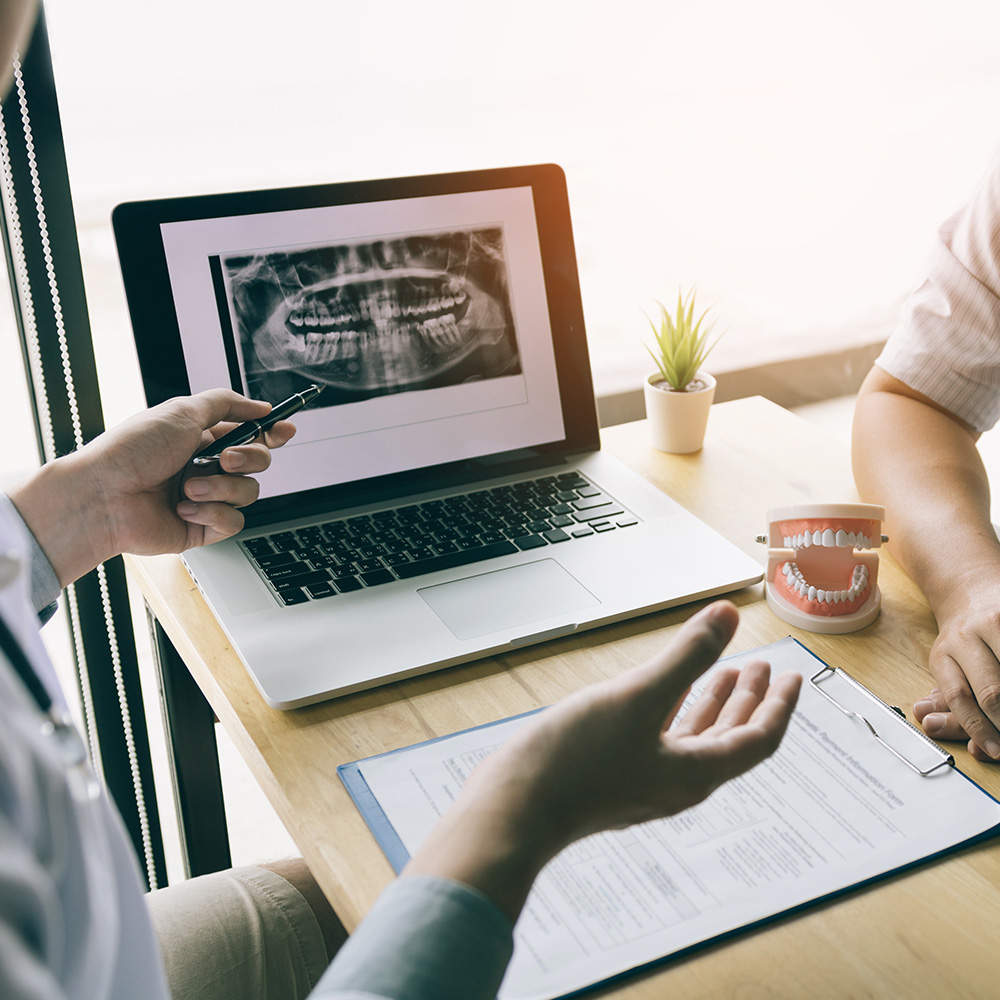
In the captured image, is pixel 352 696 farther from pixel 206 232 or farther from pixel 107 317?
pixel 107 317

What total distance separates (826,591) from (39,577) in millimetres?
708

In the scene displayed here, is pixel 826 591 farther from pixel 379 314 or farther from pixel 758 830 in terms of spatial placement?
pixel 379 314

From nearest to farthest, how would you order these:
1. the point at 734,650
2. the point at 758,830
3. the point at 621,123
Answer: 1. the point at 758,830
2. the point at 734,650
3. the point at 621,123

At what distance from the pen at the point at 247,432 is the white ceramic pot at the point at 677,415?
1.57 ft

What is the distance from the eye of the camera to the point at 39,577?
85 cm

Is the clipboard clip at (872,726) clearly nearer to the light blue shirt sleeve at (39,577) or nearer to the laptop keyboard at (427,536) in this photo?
the laptop keyboard at (427,536)

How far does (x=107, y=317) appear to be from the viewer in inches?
47.9

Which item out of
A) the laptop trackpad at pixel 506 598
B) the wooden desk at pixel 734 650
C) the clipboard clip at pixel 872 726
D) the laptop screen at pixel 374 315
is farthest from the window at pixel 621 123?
the clipboard clip at pixel 872 726

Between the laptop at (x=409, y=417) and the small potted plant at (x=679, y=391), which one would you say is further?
the small potted plant at (x=679, y=391)

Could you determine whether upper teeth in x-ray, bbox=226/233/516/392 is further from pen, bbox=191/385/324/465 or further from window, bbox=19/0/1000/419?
window, bbox=19/0/1000/419

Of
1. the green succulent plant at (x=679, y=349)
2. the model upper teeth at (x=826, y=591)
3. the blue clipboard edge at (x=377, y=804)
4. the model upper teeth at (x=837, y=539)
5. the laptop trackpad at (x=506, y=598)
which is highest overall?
the green succulent plant at (x=679, y=349)

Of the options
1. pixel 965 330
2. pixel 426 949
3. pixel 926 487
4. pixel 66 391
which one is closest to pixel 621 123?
pixel 965 330

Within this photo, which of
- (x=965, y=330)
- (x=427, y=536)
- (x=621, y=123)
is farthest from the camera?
(x=621, y=123)

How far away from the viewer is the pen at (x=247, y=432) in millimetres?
889
